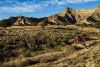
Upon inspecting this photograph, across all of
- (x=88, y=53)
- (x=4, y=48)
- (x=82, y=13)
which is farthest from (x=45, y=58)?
(x=82, y=13)

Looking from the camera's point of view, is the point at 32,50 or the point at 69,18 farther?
the point at 69,18

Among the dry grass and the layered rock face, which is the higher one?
the dry grass

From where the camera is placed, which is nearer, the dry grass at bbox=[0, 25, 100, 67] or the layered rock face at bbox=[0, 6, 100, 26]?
the dry grass at bbox=[0, 25, 100, 67]

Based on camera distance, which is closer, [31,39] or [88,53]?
[88,53]

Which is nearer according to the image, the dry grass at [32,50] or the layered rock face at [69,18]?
the dry grass at [32,50]

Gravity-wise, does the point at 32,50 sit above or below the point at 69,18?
above

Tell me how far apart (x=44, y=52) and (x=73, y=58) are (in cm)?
538

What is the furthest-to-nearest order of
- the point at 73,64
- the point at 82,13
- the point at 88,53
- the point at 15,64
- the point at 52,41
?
the point at 82,13 < the point at 52,41 < the point at 88,53 < the point at 15,64 < the point at 73,64

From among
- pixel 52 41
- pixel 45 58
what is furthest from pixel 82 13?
pixel 45 58

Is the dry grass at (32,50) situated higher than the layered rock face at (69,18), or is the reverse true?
the dry grass at (32,50)

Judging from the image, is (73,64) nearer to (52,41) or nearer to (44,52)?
(44,52)

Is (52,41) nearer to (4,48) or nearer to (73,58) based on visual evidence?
(4,48)

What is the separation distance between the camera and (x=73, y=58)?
78.5 feet

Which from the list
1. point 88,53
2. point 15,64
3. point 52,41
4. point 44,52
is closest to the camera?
point 15,64
